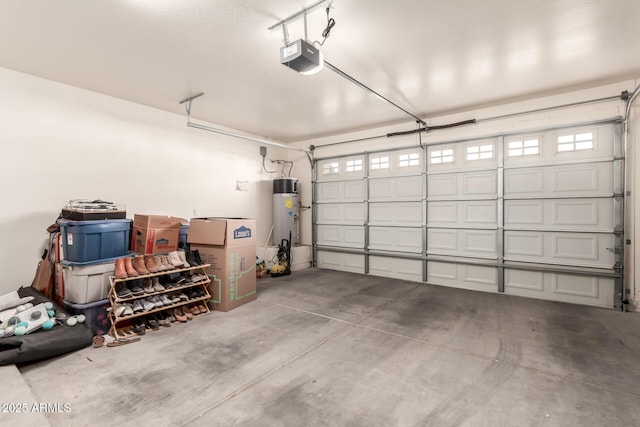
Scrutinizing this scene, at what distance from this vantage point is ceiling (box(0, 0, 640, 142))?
238cm

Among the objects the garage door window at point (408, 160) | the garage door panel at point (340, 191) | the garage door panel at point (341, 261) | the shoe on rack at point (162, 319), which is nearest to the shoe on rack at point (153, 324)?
the shoe on rack at point (162, 319)

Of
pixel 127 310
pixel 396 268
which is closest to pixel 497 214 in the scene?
pixel 396 268

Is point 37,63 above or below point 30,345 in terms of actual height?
above

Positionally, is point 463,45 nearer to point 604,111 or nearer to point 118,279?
point 604,111

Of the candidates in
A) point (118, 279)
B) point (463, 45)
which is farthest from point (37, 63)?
point (463, 45)

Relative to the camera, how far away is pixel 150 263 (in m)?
3.36

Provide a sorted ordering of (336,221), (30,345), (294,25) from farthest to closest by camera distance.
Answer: (336,221) → (294,25) → (30,345)

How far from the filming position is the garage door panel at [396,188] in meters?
5.38

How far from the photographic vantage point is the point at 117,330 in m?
3.02

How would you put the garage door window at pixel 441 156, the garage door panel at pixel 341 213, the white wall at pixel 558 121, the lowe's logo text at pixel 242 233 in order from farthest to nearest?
the garage door panel at pixel 341 213 → the garage door window at pixel 441 156 → the lowe's logo text at pixel 242 233 → the white wall at pixel 558 121

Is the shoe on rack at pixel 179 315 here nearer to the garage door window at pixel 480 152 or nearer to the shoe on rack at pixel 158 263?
the shoe on rack at pixel 158 263

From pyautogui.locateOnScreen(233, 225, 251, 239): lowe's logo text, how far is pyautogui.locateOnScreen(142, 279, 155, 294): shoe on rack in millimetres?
1083

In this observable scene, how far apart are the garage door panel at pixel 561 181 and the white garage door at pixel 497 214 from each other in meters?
0.01

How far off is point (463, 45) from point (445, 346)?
9.70 feet
